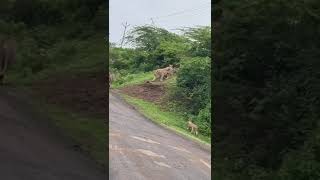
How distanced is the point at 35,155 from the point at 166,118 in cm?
501

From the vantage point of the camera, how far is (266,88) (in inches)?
437

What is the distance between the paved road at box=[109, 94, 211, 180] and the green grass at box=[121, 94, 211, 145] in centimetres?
26

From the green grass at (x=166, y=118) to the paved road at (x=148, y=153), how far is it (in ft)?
0.85

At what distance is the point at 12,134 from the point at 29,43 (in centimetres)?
809

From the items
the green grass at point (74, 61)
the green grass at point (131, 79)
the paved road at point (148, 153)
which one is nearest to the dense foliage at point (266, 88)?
the paved road at point (148, 153)

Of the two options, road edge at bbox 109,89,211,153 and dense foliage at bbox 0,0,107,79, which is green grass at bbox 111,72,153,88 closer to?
road edge at bbox 109,89,211,153

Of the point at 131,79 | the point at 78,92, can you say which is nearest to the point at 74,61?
the point at 131,79

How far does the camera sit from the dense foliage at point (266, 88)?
1000 cm

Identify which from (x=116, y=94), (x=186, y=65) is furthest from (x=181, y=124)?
(x=116, y=94)

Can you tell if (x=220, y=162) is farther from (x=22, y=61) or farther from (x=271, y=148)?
(x=22, y=61)

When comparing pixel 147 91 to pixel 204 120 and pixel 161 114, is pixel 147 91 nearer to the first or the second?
pixel 161 114

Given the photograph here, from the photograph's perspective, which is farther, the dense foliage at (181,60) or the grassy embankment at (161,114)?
the dense foliage at (181,60)

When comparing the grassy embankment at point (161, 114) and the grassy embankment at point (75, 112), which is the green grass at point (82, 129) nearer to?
the grassy embankment at point (75, 112)

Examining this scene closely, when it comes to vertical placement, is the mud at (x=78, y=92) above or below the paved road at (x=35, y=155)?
above
